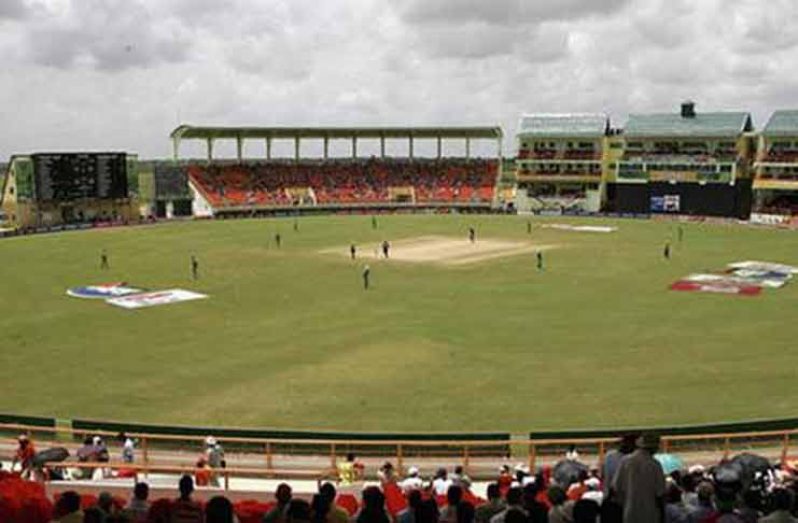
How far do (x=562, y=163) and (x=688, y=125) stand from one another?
14693 mm

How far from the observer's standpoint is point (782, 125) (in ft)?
296

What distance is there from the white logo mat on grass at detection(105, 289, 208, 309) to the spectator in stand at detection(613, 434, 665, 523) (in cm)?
3565

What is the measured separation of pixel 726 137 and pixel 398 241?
43.3 meters

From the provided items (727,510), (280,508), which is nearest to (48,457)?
(280,508)

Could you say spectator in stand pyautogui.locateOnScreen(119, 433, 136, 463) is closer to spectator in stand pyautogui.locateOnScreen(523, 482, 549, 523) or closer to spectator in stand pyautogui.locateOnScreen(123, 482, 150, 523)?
spectator in stand pyautogui.locateOnScreen(123, 482, 150, 523)

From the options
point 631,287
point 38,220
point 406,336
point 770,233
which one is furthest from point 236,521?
point 38,220

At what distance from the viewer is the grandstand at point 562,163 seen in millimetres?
100812

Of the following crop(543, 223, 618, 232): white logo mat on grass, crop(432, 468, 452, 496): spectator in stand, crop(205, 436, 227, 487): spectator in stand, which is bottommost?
crop(205, 436, 227, 487): spectator in stand

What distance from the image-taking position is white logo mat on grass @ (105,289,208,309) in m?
41.7

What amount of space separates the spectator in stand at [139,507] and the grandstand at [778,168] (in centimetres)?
8691

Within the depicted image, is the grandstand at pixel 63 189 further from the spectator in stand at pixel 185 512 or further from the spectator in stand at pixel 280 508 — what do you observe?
the spectator in stand at pixel 280 508

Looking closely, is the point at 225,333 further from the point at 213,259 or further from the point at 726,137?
the point at 726,137

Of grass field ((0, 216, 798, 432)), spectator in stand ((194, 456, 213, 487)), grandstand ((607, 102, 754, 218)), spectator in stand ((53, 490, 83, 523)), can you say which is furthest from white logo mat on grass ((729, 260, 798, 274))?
spectator in stand ((53, 490, 83, 523))

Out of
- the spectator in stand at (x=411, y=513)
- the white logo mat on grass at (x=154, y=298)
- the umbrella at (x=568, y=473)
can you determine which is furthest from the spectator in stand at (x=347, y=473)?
the white logo mat on grass at (x=154, y=298)
